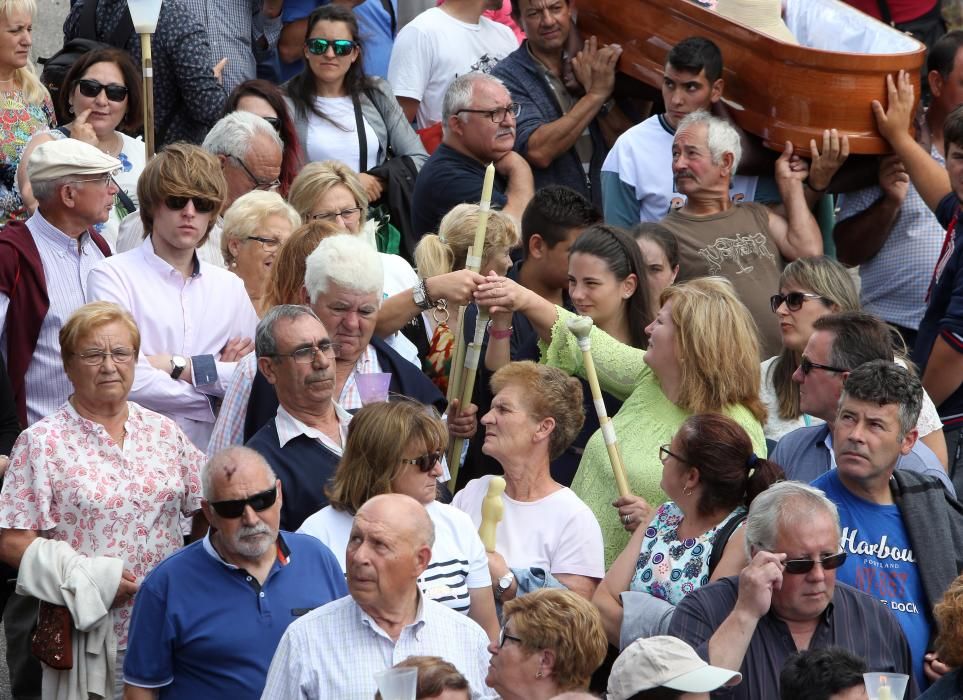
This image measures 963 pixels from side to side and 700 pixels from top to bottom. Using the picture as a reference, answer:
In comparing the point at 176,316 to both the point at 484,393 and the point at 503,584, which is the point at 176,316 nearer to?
the point at 484,393

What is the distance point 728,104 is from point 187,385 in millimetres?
3021

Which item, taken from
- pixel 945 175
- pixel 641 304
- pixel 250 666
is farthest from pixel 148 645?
pixel 945 175

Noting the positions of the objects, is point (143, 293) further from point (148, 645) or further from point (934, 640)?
point (934, 640)

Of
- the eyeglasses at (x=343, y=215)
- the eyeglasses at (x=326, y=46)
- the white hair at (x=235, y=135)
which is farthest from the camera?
the eyeglasses at (x=326, y=46)

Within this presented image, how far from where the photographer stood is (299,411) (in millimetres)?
5727

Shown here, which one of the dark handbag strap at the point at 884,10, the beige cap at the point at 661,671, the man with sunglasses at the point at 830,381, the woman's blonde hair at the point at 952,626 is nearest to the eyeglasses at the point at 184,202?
the man with sunglasses at the point at 830,381

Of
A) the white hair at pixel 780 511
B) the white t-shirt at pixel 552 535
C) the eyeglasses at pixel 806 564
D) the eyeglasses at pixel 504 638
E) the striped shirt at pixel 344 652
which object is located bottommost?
the white t-shirt at pixel 552 535

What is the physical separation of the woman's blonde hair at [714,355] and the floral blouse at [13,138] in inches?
136

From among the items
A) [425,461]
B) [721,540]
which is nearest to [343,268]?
[425,461]

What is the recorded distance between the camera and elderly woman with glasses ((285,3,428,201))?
335 inches

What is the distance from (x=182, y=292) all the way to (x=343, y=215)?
3.15 feet

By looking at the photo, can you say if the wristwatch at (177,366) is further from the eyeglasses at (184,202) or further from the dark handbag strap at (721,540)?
the dark handbag strap at (721,540)

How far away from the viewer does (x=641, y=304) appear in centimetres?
661

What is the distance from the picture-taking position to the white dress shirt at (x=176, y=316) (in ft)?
20.4
